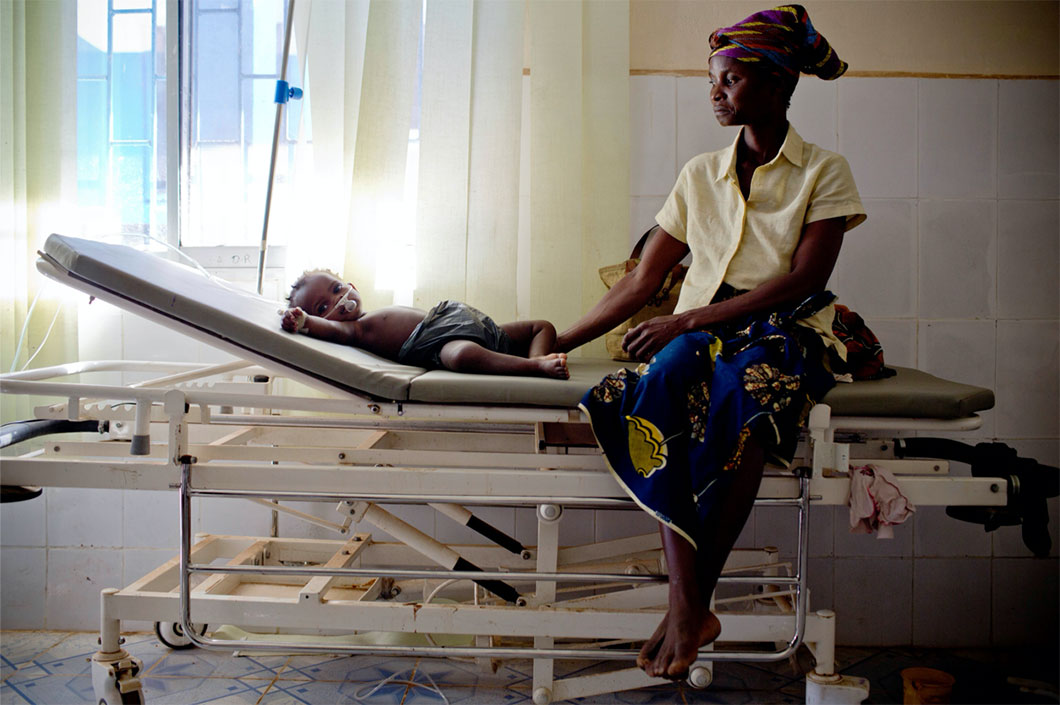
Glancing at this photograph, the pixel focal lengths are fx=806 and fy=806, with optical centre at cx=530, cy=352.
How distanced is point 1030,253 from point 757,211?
1209 mm

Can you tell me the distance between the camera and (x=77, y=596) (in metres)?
2.62

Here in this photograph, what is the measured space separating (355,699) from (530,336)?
1075mm

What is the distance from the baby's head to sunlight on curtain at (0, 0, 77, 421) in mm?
965

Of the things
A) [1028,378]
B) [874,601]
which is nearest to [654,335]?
[874,601]

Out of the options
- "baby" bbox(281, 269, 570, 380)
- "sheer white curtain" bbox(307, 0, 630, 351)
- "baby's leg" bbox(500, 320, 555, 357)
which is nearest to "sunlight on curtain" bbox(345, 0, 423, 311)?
"sheer white curtain" bbox(307, 0, 630, 351)

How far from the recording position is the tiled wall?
8.43 feet

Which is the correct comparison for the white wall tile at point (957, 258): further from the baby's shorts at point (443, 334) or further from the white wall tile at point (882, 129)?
Result: the baby's shorts at point (443, 334)

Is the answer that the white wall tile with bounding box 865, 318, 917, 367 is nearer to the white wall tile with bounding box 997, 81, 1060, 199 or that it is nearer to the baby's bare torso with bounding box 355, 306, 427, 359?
the white wall tile with bounding box 997, 81, 1060, 199

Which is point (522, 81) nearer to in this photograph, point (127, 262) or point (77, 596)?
point (127, 262)

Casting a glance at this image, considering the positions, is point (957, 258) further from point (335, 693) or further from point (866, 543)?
point (335, 693)

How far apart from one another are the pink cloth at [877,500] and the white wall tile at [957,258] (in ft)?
3.73

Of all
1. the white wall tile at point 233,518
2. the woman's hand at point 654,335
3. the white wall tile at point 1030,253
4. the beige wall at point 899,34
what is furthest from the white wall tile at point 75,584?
the white wall tile at point 1030,253

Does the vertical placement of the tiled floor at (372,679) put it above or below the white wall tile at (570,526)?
below

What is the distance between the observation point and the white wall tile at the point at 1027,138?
2.57 meters
